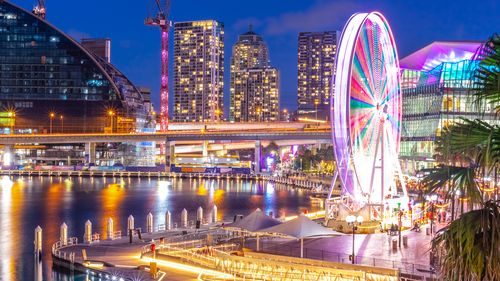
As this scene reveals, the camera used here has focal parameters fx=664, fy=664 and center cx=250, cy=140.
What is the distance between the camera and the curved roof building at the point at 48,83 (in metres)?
170

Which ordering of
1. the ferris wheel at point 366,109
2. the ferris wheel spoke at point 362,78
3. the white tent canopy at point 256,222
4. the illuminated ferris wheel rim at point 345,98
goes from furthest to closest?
1. the ferris wheel spoke at point 362,78
2. the ferris wheel at point 366,109
3. the illuminated ferris wheel rim at point 345,98
4. the white tent canopy at point 256,222

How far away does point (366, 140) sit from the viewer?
45812mm

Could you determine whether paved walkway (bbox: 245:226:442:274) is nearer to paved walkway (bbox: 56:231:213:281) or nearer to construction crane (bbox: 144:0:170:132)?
paved walkway (bbox: 56:231:213:281)

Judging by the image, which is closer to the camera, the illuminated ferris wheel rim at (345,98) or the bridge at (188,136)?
the illuminated ferris wheel rim at (345,98)

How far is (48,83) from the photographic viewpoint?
17350cm

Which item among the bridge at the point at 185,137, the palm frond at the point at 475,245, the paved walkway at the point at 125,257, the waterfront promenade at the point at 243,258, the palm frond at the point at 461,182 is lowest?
the paved walkway at the point at 125,257

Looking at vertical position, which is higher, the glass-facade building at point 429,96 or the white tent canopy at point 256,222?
the glass-facade building at point 429,96

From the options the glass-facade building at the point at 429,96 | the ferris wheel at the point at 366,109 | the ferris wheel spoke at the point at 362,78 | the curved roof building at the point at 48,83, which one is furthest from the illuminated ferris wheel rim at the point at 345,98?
the curved roof building at the point at 48,83

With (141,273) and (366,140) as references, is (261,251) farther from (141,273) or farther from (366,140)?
(366,140)

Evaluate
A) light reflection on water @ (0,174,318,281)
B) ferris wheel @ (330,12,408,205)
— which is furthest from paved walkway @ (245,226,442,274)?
light reflection on water @ (0,174,318,281)

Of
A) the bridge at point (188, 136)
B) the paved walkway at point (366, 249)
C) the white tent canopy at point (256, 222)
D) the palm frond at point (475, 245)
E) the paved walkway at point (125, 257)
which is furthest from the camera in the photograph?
the bridge at point (188, 136)

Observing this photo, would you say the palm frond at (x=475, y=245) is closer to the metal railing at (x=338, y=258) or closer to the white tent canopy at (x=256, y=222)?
the metal railing at (x=338, y=258)

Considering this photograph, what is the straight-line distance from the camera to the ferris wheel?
139 ft

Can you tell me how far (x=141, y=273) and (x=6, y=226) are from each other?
3576 cm
